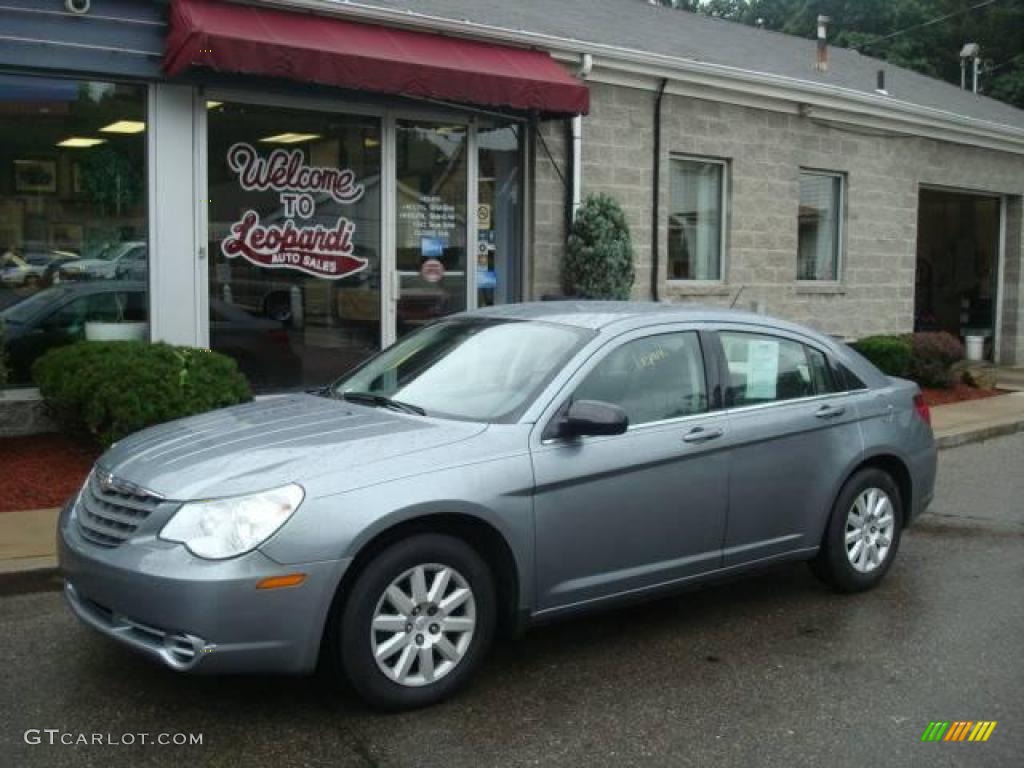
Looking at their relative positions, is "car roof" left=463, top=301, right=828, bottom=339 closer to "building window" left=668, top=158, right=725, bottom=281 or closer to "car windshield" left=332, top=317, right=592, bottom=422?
"car windshield" left=332, top=317, right=592, bottom=422

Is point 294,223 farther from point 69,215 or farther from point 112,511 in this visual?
point 112,511

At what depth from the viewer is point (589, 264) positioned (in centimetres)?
1189

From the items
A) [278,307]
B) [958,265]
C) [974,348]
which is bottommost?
[974,348]

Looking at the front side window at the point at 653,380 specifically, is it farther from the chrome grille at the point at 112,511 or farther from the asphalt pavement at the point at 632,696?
the chrome grille at the point at 112,511

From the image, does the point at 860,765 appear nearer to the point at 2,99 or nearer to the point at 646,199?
the point at 2,99

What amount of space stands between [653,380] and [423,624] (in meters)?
1.68

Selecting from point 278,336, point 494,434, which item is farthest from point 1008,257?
point 494,434

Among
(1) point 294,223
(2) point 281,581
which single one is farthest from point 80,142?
(2) point 281,581

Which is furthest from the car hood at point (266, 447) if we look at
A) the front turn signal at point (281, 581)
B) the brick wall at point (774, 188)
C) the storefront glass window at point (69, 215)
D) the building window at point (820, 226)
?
the building window at point (820, 226)

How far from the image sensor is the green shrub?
14023 millimetres

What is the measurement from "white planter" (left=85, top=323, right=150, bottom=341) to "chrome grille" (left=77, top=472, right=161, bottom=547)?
5118mm

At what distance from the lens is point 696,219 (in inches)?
545

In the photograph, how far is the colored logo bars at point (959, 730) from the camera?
410 centimetres

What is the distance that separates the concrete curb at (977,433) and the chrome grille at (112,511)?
28.9 feet
